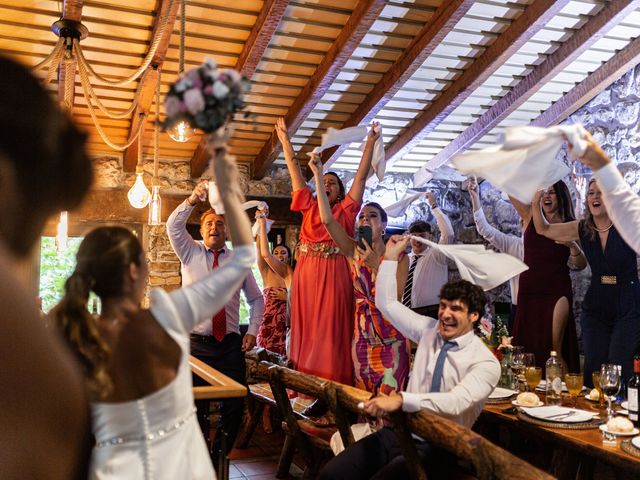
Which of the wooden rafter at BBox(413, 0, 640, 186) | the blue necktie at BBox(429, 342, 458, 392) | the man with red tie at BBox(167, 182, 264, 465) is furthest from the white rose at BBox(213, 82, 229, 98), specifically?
the wooden rafter at BBox(413, 0, 640, 186)

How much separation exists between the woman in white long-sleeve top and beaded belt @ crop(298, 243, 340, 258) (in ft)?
7.29

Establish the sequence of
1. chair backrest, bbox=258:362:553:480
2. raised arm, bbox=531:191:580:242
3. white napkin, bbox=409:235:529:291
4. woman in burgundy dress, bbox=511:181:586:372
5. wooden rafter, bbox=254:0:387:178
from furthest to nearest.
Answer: wooden rafter, bbox=254:0:387:178
woman in burgundy dress, bbox=511:181:586:372
raised arm, bbox=531:191:580:242
white napkin, bbox=409:235:529:291
chair backrest, bbox=258:362:553:480

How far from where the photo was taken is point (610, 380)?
103 inches

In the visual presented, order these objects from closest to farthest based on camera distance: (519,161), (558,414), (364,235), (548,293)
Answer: (519,161), (558,414), (364,235), (548,293)

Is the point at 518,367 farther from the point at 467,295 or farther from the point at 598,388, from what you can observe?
the point at 467,295

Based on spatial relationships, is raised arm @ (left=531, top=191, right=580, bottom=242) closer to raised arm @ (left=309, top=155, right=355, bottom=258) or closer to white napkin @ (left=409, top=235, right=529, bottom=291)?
white napkin @ (left=409, top=235, right=529, bottom=291)

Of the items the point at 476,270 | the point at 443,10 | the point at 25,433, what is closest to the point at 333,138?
the point at 476,270

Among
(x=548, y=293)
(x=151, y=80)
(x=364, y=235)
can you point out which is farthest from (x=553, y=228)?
(x=151, y=80)

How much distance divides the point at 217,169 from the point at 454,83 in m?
5.42

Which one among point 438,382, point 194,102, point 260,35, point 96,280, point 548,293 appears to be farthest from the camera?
point 260,35

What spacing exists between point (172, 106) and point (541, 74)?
5639 mm

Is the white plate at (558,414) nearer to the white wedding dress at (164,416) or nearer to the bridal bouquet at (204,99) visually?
the white wedding dress at (164,416)

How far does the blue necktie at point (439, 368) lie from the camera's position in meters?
2.79

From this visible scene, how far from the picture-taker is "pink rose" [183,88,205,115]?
1.27m
